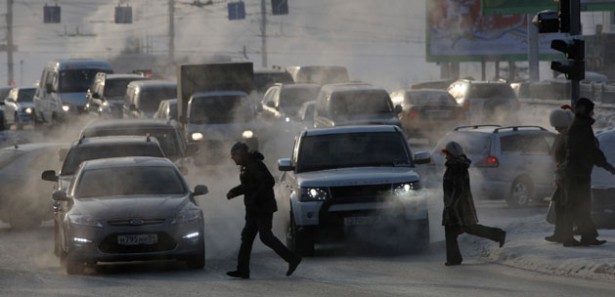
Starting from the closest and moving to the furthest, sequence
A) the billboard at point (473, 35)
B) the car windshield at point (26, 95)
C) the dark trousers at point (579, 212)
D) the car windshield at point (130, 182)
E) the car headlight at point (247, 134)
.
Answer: the dark trousers at point (579, 212), the car windshield at point (130, 182), the car headlight at point (247, 134), the car windshield at point (26, 95), the billboard at point (473, 35)

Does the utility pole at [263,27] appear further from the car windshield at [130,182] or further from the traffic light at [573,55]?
the car windshield at [130,182]

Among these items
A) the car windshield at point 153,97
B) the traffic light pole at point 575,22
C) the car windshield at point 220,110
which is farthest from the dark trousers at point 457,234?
the car windshield at point 153,97

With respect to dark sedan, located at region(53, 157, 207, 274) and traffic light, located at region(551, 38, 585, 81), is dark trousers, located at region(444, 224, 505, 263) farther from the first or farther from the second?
traffic light, located at region(551, 38, 585, 81)

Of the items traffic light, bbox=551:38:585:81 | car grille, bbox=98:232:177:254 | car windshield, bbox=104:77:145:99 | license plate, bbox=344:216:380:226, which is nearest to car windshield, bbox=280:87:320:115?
car windshield, bbox=104:77:145:99

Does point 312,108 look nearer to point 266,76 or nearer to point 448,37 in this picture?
point 266,76

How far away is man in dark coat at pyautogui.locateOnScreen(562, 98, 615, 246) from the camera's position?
1753 centimetres

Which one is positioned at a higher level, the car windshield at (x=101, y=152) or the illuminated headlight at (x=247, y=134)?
the car windshield at (x=101, y=152)

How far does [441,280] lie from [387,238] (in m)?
3.10

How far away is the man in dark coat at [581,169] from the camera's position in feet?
57.5

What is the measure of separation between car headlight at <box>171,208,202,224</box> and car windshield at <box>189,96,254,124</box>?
809 inches

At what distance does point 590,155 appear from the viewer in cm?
1759

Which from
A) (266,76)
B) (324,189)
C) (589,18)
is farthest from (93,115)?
(589,18)

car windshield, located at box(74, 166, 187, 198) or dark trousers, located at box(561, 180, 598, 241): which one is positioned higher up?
car windshield, located at box(74, 166, 187, 198)

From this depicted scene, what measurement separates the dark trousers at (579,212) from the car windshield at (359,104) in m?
19.9
